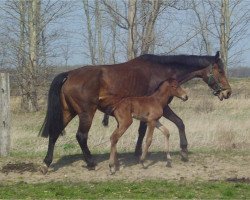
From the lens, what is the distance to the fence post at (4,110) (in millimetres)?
10609

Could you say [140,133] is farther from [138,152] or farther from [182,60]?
[182,60]

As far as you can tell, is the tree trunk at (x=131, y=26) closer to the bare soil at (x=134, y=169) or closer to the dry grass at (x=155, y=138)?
the dry grass at (x=155, y=138)

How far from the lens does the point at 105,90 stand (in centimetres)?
940

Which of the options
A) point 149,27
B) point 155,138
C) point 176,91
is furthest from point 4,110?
point 149,27

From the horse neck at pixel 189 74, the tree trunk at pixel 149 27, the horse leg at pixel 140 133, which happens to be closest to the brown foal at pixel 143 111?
the horse neck at pixel 189 74

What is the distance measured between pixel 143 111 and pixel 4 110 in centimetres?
335

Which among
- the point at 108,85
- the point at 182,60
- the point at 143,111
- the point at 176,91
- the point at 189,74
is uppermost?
the point at 182,60

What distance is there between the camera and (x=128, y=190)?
735cm

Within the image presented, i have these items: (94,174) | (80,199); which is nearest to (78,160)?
(94,174)

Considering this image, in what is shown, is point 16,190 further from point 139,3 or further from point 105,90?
point 139,3

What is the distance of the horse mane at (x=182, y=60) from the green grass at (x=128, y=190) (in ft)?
9.04

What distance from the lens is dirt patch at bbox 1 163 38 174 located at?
9.10 m

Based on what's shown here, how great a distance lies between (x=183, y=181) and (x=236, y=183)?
85 cm

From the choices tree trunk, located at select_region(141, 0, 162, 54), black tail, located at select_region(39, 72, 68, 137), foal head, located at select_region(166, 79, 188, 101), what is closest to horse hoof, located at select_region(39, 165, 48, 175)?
black tail, located at select_region(39, 72, 68, 137)
